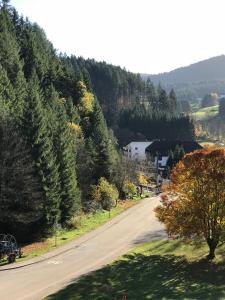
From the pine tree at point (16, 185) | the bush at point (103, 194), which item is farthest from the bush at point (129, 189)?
the pine tree at point (16, 185)

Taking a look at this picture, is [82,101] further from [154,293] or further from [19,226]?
[154,293]

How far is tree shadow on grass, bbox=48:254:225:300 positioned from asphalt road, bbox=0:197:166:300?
6.10ft

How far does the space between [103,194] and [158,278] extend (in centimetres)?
3772

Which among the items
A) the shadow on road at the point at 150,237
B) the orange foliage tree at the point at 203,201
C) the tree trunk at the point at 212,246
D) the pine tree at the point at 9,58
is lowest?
the shadow on road at the point at 150,237

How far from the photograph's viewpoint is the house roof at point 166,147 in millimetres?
149125

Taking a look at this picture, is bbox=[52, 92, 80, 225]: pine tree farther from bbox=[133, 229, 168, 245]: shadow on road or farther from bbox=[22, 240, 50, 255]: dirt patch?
bbox=[133, 229, 168, 245]: shadow on road

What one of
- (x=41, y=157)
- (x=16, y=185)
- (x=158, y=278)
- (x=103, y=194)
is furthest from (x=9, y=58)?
(x=158, y=278)

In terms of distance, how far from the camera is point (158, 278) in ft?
112

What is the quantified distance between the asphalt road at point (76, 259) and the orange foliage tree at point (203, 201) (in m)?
7.75

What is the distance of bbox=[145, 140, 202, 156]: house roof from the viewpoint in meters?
149

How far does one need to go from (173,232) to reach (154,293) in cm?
1051

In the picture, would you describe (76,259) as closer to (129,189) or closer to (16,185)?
(16,185)

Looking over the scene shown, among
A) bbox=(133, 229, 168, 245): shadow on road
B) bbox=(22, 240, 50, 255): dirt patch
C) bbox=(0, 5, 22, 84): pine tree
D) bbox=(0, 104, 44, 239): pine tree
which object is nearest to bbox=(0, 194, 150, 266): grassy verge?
bbox=(22, 240, 50, 255): dirt patch

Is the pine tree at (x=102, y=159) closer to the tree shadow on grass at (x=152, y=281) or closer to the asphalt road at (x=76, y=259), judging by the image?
the asphalt road at (x=76, y=259)
